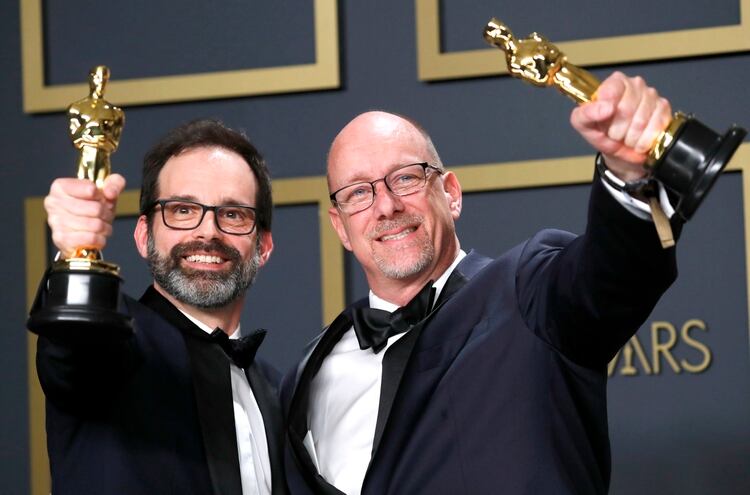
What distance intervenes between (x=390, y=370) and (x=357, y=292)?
110 cm

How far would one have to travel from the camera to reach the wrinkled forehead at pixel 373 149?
2654mm

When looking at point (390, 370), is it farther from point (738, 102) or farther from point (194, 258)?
point (738, 102)

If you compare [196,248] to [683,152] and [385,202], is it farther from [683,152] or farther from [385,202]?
[683,152]

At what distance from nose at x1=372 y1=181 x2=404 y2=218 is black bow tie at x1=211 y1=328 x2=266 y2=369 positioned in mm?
362

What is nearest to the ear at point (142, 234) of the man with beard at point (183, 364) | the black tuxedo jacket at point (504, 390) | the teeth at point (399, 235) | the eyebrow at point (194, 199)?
Result: the man with beard at point (183, 364)

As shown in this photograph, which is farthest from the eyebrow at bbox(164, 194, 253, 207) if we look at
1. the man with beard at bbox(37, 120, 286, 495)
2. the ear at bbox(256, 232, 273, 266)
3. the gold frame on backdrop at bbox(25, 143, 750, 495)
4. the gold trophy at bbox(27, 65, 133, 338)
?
the gold frame on backdrop at bbox(25, 143, 750, 495)

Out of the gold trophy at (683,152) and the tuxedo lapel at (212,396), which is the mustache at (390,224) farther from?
the gold trophy at (683,152)

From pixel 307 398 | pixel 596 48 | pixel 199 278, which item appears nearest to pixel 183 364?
pixel 199 278

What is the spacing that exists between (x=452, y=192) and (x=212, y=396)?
2.41 feet

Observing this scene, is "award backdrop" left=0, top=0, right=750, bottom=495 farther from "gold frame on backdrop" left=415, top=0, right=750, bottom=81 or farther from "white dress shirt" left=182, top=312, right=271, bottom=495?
"white dress shirt" left=182, top=312, right=271, bottom=495

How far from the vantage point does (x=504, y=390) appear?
225 centimetres

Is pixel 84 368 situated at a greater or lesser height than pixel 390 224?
lesser

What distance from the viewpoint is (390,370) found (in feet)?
7.84

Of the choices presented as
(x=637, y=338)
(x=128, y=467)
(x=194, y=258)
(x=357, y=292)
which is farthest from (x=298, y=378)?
(x=637, y=338)
